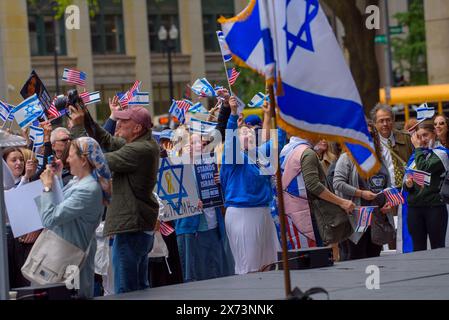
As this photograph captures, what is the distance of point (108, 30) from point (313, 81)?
58.3 m

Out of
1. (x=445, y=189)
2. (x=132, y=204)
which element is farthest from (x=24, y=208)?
(x=445, y=189)

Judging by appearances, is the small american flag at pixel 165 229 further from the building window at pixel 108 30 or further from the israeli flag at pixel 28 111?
the building window at pixel 108 30

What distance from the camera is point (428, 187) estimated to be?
12633 millimetres

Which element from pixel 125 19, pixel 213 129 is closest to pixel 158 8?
pixel 125 19

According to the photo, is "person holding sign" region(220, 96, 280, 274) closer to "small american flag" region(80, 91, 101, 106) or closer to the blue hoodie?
the blue hoodie

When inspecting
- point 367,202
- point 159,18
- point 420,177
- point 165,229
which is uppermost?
point 159,18

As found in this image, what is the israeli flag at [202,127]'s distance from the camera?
1307 centimetres

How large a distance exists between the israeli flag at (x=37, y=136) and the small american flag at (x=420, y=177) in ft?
12.6

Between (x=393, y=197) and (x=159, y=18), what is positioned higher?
(x=159, y=18)

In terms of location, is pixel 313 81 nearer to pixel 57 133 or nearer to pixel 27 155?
pixel 57 133

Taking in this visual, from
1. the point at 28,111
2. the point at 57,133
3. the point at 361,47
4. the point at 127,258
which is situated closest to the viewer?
the point at 127,258

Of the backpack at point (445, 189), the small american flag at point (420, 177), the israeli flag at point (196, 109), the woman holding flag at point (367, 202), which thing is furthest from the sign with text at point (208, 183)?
the backpack at point (445, 189)

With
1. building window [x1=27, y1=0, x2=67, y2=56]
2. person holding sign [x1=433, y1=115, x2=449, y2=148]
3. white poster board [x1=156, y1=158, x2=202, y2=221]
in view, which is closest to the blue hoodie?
white poster board [x1=156, y1=158, x2=202, y2=221]

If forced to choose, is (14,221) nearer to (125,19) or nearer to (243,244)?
(243,244)
